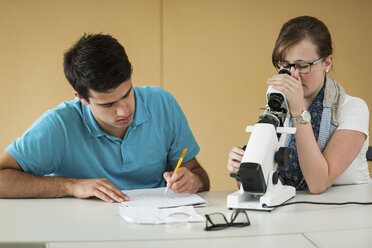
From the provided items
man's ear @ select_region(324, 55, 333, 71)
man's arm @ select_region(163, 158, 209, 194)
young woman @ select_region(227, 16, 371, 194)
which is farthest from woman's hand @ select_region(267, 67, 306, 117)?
man's arm @ select_region(163, 158, 209, 194)

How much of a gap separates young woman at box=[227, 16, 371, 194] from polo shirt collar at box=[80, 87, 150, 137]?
48 cm

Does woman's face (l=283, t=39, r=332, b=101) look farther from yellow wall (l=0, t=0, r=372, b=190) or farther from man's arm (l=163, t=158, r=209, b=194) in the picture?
yellow wall (l=0, t=0, r=372, b=190)

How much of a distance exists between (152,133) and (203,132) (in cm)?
188

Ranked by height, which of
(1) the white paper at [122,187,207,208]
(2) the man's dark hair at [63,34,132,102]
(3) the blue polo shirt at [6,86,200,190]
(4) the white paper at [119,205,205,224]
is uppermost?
(2) the man's dark hair at [63,34,132,102]

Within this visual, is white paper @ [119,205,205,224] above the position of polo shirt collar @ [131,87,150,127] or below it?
below

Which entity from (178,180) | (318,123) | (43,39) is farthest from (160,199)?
(43,39)

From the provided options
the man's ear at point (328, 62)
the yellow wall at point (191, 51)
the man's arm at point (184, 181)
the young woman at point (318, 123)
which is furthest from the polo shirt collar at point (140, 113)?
the yellow wall at point (191, 51)

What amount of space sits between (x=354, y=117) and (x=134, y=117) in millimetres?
895

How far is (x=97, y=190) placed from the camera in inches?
61.2

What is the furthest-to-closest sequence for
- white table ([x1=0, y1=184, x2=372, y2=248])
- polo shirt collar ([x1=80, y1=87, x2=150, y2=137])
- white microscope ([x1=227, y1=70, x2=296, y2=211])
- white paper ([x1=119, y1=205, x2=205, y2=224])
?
polo shirt collar ([x1=80, y1=87, x2=150, y2=137])
white microscope ([x1=227, y1=70, x2=296, y2=211])
white paper ([x1=119, y1=205, x2=205, y2=224])
white table ([x1=0, y1=184, x2=372, y2=248])

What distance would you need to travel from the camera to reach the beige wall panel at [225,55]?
12.1 ft

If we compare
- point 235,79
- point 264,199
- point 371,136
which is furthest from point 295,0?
point 264,199

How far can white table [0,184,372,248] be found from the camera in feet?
3.53

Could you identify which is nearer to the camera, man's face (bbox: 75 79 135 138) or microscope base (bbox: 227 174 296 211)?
microscope base (bbox: 227 174 296 211)
